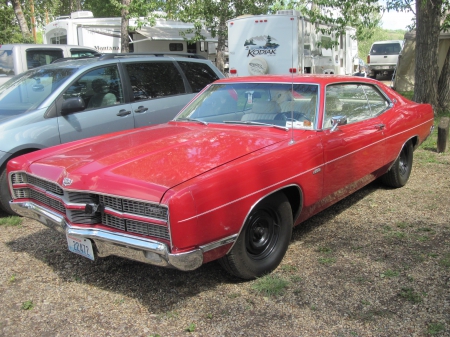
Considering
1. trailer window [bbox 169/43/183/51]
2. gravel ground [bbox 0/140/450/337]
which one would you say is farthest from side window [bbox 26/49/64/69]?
trailer window [bbox 169/43/183/51]

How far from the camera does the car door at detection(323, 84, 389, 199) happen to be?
12.7ft

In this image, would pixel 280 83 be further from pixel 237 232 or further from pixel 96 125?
pixel 96 125

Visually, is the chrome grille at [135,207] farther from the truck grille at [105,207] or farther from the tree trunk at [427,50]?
the tree trunk at [427,50]

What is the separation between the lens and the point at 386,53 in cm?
2252

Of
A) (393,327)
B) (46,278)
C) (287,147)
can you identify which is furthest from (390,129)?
(46,278)

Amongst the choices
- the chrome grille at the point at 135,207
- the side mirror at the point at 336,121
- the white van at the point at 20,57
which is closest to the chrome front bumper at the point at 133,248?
the chrome grille at the point at 135,207

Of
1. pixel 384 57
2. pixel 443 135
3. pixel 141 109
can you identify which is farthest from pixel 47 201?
pixel 384 57

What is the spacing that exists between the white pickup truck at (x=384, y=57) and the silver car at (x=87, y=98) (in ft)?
59.5

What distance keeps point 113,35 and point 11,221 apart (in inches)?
482

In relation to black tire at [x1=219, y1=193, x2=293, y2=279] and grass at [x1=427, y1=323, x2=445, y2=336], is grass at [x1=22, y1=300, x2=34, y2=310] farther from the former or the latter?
grass at [x1=427, y1=323, x2=445, y2=336]

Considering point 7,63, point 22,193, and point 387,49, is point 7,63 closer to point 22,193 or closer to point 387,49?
point 22,193

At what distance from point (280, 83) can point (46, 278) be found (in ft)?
8.71

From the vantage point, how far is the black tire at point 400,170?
5.29 m

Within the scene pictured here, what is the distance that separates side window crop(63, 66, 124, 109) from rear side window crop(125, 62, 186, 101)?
9.2 inches
